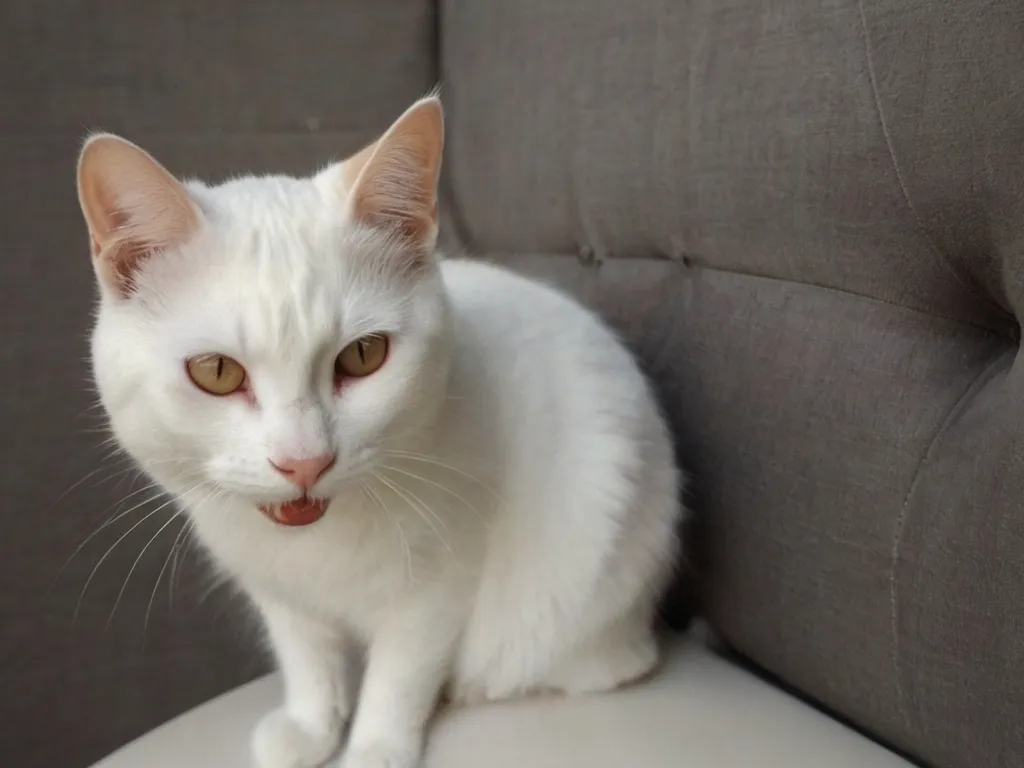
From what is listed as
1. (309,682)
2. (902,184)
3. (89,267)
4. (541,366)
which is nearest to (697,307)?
(541,366)

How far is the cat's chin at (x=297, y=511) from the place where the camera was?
2.21 ft

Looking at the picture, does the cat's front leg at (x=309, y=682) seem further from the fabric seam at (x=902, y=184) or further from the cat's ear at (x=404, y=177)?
the fabric seam at (x=902, y=184)

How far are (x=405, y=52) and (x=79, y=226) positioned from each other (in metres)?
Result: 0.54

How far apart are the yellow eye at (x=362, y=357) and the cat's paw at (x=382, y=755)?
314 mm

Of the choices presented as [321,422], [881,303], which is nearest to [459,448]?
[321,422]

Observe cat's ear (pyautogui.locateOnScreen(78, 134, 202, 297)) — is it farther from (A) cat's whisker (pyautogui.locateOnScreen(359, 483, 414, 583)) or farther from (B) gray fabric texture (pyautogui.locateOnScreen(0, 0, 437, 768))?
(B) gray fabric texture (pyautogui.locateOnScreen(0, 0, 437, 768))

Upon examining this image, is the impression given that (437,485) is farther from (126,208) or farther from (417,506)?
(126,208)

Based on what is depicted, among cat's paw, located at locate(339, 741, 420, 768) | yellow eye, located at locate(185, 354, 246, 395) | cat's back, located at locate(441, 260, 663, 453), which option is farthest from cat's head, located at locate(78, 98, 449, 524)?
cat's paw, located at locate(339, 741, 420, 768)

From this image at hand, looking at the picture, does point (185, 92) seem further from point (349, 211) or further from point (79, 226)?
point (349, 211)

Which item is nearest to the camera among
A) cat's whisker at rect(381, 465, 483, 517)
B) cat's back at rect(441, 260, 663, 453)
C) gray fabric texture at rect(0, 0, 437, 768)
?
cat's whisker at rect(381, 465, 483, 517)

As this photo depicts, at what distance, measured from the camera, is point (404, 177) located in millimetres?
707

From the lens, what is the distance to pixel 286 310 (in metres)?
0.63

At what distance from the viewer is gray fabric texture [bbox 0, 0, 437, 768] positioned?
1251 mm

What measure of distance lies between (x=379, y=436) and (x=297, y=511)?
82 mm
